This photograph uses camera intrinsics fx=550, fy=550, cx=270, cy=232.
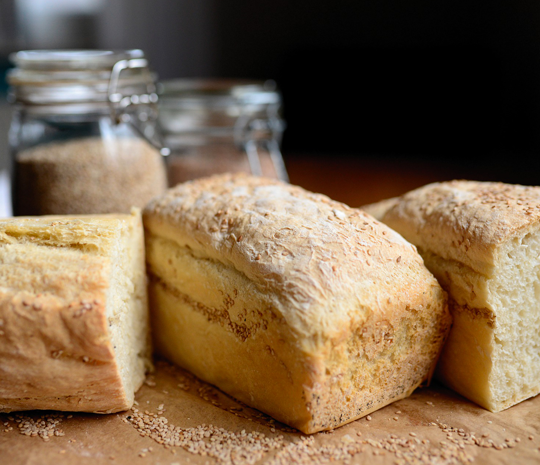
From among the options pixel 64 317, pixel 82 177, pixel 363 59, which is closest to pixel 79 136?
pixel 82 177

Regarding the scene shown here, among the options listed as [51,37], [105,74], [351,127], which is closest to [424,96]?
[351,127]

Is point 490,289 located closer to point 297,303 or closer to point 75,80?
point 297,303

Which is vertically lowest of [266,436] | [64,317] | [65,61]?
[266,436]

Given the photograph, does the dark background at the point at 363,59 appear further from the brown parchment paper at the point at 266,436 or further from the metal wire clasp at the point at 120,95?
the brown parchment paper at the point at 266,436

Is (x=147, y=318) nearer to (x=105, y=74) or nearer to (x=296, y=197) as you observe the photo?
(x=296, y=197)

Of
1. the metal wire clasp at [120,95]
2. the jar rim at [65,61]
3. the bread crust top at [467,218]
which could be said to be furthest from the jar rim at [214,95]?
the bread crust top at [467,218]
